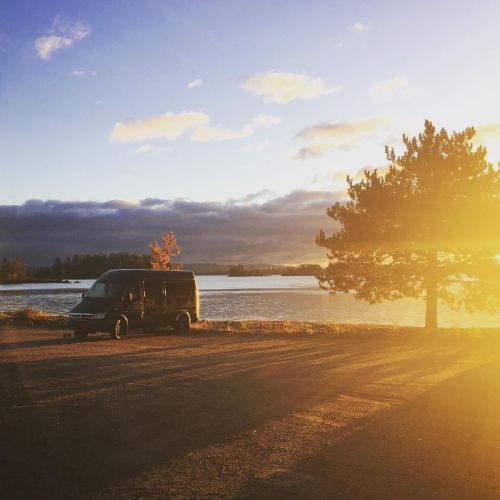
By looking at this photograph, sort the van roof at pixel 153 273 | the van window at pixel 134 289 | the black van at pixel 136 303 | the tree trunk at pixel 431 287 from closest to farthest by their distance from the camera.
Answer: the black van at pixel 136 303, the van window at pixel 134 289, the van roof at pixel 153 273, the tree trunk at pixel 431 287

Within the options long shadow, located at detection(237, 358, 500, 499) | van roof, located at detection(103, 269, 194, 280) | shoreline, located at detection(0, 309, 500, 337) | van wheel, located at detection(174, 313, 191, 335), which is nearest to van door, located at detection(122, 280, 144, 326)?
van roof, located at detection(103, 269, 194, 280)

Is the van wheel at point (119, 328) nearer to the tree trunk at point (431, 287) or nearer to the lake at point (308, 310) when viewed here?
the tree trunk at point (431, 287)

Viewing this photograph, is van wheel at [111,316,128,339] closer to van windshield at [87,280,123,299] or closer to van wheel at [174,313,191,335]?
van windshield at [87,280,123,299]

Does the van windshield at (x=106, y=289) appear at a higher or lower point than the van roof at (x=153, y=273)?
lower

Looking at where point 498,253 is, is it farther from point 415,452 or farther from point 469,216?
point 415,452

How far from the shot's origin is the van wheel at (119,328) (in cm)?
2084

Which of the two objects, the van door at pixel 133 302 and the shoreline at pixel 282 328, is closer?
the van door at pixel 133 302

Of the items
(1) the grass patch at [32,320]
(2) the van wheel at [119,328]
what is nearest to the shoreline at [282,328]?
(1) the grass patch at [32,320]

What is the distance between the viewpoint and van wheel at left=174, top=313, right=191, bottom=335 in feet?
77.7

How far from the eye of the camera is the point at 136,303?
21.9 m

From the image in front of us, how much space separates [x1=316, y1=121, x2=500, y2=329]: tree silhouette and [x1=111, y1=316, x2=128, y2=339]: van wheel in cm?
939

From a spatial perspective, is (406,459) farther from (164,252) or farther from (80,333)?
(164,252)

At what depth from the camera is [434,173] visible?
23.9 meters

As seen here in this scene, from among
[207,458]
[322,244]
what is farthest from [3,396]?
[322,244]
